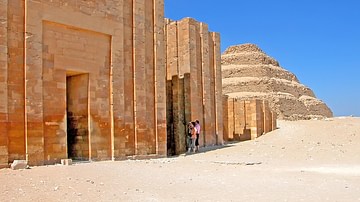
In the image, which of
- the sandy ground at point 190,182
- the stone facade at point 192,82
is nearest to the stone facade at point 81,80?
the sandy ground at point 190,182

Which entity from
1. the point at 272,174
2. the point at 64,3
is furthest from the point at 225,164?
→ the point at 64,3

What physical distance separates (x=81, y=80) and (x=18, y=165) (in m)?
4.15

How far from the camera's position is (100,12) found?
45.1ft

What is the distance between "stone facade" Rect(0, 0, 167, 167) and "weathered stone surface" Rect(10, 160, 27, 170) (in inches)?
18.0

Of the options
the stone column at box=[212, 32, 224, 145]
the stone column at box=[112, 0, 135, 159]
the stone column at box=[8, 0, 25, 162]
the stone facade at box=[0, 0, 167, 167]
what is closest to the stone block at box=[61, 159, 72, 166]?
the stone facade at box=[0, 0, 167, 167]

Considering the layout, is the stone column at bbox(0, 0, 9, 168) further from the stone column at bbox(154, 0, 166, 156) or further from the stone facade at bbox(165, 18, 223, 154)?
the stone facade at bbox(165, 18, 223, 154)

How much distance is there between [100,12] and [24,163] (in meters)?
6.06

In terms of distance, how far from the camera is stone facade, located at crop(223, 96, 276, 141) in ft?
78.5

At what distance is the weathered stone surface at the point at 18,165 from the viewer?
33.0ft

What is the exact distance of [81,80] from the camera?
13.4 m

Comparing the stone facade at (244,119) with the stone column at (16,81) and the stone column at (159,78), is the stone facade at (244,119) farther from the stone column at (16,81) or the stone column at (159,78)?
the stone column at (16,81)

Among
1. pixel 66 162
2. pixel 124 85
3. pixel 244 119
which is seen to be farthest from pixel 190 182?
pixel 244 119

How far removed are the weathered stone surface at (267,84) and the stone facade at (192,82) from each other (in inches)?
825

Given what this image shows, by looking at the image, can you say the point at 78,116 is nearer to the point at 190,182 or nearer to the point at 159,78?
the point at 159,78
